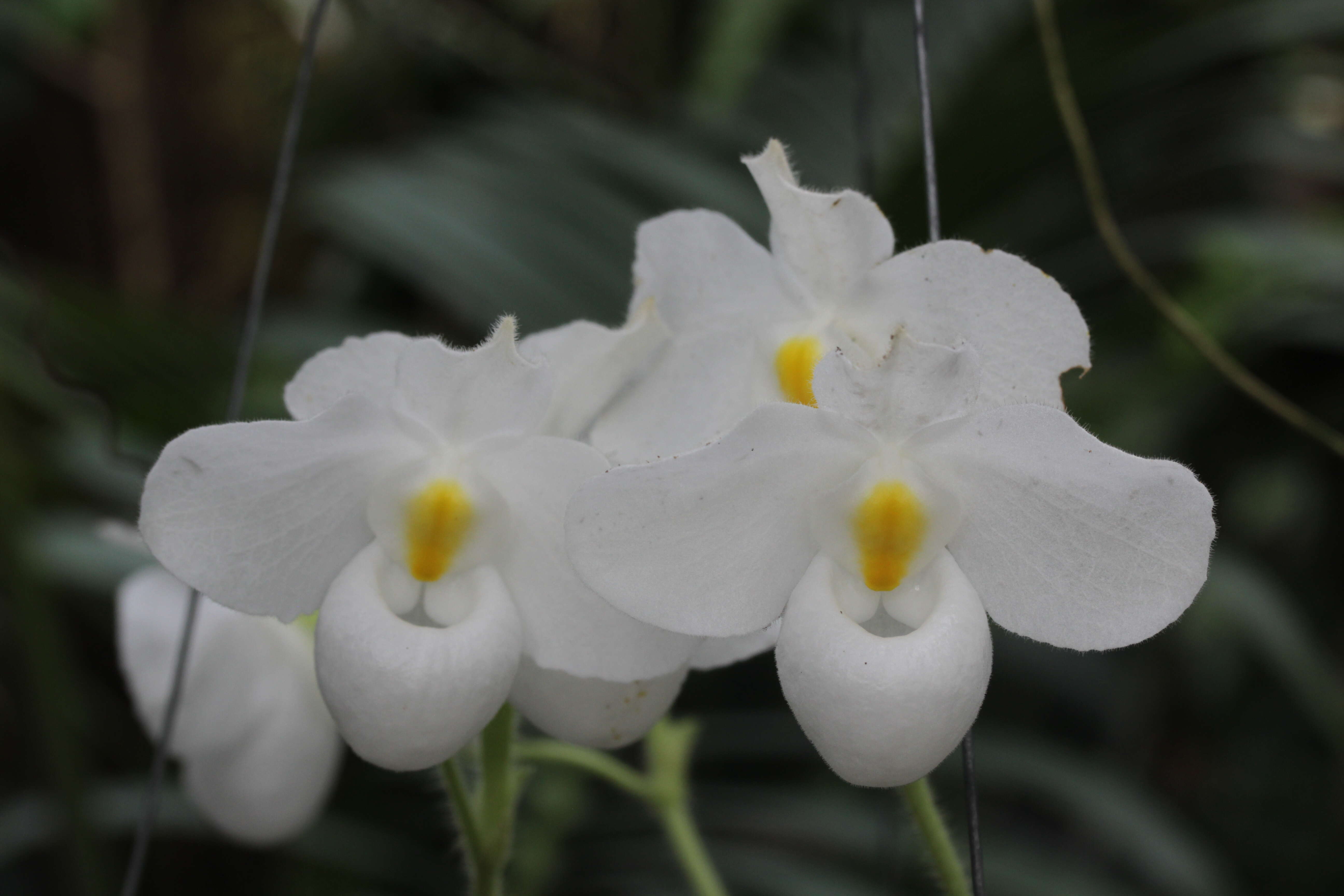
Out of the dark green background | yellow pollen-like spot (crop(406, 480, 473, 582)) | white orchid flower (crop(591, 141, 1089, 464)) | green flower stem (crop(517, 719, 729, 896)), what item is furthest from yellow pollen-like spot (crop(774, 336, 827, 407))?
the dark green background

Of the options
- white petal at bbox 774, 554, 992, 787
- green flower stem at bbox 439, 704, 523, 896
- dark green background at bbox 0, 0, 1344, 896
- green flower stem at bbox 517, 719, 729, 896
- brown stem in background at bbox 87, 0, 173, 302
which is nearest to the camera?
white petal at bbox 774, 554, 992, 787

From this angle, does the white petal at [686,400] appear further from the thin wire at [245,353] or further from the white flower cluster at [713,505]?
the thin wire at [245,353]

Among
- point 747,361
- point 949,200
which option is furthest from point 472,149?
point 747,361

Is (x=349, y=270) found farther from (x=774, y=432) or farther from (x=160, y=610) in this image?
(x=774, y=432)

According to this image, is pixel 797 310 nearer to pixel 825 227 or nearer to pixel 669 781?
pixel 825 227

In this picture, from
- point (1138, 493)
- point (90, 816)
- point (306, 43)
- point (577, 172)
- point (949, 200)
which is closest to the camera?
point (1138, 493)

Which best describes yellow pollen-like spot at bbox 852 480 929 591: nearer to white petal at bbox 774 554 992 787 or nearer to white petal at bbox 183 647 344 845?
white petal at bbox 774 554 992 787
